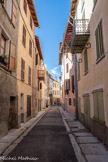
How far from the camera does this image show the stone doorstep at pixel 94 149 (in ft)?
16.7

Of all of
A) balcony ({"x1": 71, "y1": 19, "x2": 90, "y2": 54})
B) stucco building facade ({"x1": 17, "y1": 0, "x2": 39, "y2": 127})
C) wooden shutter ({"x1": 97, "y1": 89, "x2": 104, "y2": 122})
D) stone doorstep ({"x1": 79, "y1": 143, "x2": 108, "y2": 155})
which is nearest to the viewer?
stone doorstep ({"x1": 79, "y1": 143, "x2": 108, "y2": 155})

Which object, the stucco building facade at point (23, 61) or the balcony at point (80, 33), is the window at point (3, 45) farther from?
the balcony at point (80, 33)

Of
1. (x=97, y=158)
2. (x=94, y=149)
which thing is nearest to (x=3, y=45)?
(x=94, y=149)

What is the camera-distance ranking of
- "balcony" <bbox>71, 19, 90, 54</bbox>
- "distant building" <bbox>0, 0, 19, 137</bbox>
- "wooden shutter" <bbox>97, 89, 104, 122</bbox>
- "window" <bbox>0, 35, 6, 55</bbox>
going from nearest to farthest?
"wooden shutter" <bbox>97, 89, 104, 122</bbox> → "distant building" <bbox>0, 0, 19, 137</bbox> → "window" <bbox>0, 35, 6, 55</bbox> → "balcony" <bbox>71, 19, 90, 54</bbox>

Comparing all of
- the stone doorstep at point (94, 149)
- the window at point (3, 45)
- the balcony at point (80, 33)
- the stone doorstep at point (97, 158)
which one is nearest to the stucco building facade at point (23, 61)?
the window at point (3, 45)

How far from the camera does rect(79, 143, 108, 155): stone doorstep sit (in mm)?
5080

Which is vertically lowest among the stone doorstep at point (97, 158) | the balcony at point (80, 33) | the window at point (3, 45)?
the stone doorstep at point (97, 158)

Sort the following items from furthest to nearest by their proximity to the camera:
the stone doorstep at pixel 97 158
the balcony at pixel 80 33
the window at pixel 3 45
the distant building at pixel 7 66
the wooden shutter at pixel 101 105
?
the balcony at pixel 80 33, the window at pixel 3 45, the distant building at pixel 7 66, the wooden shutter at pixel 101 105, the stone doorstep at pixel 97 158

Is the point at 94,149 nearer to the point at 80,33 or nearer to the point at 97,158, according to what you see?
the point at 97,158

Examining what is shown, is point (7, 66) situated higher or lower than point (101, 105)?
higher

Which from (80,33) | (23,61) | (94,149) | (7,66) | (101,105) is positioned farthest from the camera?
(23,61)

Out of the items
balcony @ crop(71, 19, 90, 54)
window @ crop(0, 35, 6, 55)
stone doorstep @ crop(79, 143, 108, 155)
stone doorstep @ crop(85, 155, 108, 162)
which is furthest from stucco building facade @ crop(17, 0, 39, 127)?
stone doorstep @ crop(85, 155, 108, 162)

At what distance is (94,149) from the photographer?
17.8 ft

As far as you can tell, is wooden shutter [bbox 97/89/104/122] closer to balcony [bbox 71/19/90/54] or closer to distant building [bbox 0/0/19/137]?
balcony [bbox 71/19/90/54]
